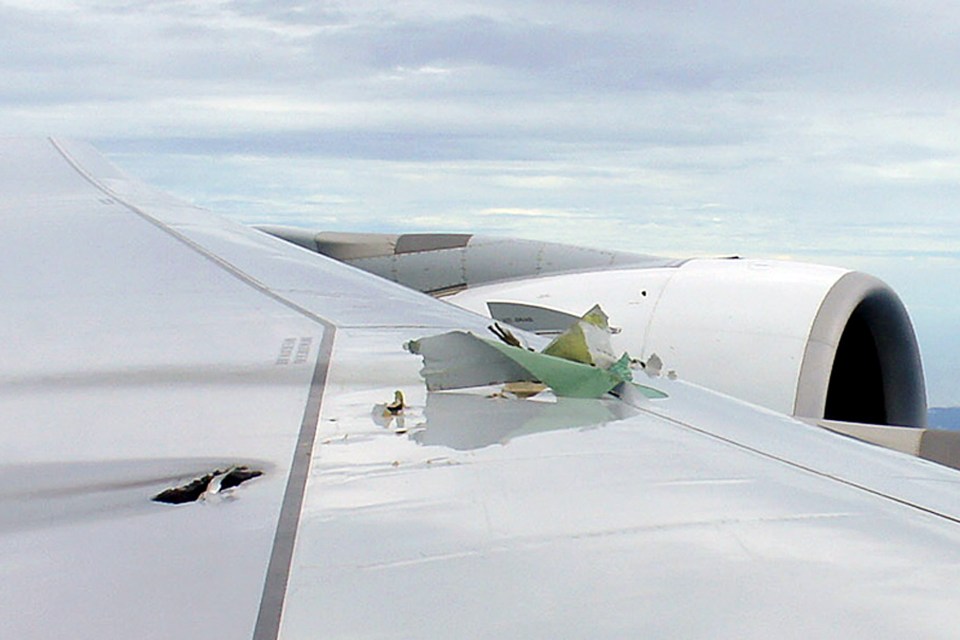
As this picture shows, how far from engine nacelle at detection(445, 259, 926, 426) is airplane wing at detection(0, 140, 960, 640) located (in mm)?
2777

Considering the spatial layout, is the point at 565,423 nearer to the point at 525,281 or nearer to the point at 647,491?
the point at 647,491

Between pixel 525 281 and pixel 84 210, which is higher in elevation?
pixel 84 210

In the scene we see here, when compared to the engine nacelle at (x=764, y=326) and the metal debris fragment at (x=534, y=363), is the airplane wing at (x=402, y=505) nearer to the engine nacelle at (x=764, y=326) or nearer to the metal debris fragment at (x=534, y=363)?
the metal debris fragment at (x=534, y=363)

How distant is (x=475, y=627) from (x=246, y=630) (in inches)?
8.3

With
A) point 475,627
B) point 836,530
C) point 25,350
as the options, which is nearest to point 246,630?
point 475,627

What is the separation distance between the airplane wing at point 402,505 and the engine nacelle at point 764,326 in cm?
278

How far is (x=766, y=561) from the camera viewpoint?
121 cm

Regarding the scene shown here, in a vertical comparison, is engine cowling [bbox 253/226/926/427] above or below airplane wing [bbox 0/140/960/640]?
below

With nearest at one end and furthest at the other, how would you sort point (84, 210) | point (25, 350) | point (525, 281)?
point (25, 350)
point (84, 210)
point (525, 281)

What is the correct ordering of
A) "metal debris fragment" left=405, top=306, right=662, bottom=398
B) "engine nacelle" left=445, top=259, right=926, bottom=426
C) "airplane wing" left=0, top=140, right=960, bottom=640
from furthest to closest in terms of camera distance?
"engine nacelle" left=445, top=259, right=926, bottom=426 → "metal debris fragment" left=405, top=306, right=662, bottom=398 → "airplane wing" left=0, top=140, right=960, bottom=640

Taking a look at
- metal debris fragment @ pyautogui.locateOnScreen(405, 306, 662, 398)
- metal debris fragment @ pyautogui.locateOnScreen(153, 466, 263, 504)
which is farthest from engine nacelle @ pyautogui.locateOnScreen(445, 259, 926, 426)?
A: metal debris fragment @ pyautogui.locateOnScreen(153, 466, 263, 504)

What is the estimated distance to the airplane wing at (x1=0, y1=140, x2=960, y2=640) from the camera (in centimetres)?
106

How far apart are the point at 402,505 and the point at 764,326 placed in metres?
4.72

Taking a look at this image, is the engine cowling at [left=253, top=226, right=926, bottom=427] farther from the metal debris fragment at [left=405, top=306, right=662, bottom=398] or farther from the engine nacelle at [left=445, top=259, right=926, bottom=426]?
the metal debris fragment at [left=405, top=306, right=662, bottom=398]
